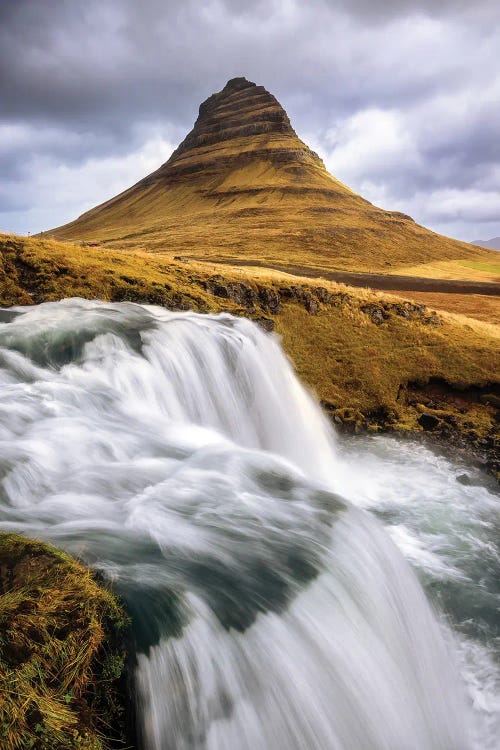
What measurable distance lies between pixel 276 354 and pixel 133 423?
8.65 meters

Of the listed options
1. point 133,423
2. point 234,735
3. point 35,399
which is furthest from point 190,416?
point 234,735

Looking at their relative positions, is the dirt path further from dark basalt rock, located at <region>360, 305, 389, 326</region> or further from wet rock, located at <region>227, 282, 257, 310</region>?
wet rock, located at <region>227, 282, 257, 310</region>

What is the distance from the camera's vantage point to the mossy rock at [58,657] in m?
3.55

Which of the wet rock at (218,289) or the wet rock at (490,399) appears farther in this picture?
the wet rock at (218,289)

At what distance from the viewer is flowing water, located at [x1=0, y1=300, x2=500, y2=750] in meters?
5.08

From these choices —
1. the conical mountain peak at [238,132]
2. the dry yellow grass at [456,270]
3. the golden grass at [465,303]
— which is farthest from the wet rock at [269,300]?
the conical mountain peak at [238,132]

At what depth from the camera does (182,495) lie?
28.3 feet

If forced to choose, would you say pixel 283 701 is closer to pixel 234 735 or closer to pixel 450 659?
pixel 234 735

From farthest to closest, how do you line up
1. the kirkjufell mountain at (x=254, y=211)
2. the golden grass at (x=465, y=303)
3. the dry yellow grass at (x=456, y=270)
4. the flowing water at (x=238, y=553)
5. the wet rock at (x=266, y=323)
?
the kirkjufell mountain at (x=254, y=211) → the dry yellow grass at (x=456, y=270) → the golden grass at (x=465, y=303) → the wet rock at (x=266, y=323) → the flowing water at (x=238, y=553)

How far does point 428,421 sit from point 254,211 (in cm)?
11524

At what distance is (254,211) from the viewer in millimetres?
125062

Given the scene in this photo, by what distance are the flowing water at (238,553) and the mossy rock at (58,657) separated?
0.95 feet

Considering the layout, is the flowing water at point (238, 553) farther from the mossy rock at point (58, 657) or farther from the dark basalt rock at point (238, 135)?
the dark basalt rock at point (238, 135)

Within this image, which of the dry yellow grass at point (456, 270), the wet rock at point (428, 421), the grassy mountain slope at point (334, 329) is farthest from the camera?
the dry yellow grass at point (456, 270)
